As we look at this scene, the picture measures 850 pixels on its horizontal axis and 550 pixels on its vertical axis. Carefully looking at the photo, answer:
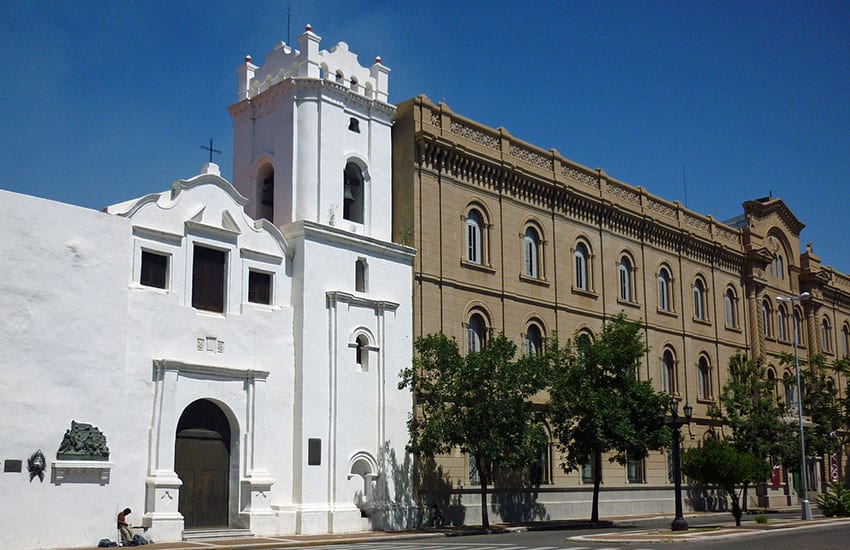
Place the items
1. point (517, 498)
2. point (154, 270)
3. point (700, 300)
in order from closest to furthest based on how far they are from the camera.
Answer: point (154, 270), point (517, 498), point (700, 300)

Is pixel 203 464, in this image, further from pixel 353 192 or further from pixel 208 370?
pixel 353 192

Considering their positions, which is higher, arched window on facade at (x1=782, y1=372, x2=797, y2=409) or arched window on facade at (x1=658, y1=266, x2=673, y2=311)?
arched window on facade at (x1=658, y1=266, x2=673, y2=311)

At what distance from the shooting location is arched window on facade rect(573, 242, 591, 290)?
45375mm

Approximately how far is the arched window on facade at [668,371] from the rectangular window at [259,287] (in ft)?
81.8

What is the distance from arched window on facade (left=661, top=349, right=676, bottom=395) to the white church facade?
19322 mm

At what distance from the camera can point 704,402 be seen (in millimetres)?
52750

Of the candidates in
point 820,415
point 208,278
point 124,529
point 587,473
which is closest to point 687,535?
point 587,473

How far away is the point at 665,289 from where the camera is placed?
169 ft

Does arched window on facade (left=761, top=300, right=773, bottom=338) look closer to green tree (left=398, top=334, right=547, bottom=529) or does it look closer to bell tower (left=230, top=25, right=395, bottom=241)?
green tree (left=398, top=334, right=547, bottom=529)

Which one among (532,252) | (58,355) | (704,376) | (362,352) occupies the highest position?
(532,252)

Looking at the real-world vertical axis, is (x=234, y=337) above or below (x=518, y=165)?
below

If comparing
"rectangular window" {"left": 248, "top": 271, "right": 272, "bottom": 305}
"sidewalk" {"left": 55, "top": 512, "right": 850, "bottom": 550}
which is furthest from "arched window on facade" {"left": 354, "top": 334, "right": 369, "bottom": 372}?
"sidewalk" {"left": 55, "top": 512, "right": 850, "bottom": 550}

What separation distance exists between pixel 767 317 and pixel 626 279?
55.3 feet

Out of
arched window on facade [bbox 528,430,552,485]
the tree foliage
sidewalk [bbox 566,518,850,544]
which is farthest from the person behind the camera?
the tree foliage
